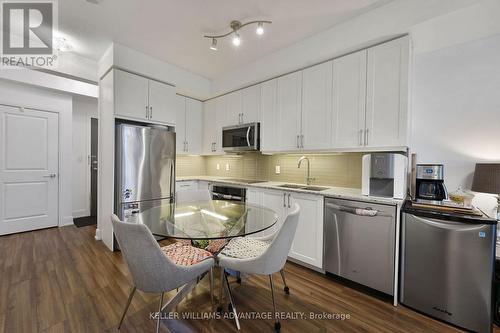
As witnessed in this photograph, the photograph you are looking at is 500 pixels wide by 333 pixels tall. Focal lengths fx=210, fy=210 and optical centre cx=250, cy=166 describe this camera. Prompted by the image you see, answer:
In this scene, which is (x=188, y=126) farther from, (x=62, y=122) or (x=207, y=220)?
(x=207, y=220)

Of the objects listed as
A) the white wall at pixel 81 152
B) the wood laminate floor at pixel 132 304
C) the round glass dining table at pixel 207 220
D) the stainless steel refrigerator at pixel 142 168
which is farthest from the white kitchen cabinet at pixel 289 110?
the white wall at pixel 81 152

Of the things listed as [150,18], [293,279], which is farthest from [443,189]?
[150,18]

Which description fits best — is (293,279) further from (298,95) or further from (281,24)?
(281,24)

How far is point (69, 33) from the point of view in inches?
99.0

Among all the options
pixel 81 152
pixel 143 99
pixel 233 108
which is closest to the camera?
pixel 143 99

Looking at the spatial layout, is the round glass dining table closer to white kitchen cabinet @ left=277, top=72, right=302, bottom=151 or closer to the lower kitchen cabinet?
the lower kitchen cabinet

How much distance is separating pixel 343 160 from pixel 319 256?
121 centimetres

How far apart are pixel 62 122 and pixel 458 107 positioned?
18.6 ft

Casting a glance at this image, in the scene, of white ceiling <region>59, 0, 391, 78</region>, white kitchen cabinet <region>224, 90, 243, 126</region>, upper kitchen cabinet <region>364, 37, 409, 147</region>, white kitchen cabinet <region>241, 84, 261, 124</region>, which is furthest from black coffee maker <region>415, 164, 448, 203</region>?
white kitchen cabinet <region>224, 90, 243, 126</region>

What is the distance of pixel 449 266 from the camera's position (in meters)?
1.62

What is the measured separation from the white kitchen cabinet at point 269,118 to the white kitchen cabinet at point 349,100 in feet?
2.73

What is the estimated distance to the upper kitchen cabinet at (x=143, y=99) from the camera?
2.79m

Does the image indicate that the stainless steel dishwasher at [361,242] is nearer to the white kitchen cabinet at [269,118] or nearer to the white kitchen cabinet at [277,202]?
the white kitchen cabinet at [277,202]

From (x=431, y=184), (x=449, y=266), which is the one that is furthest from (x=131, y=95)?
(x=449, y=266)
